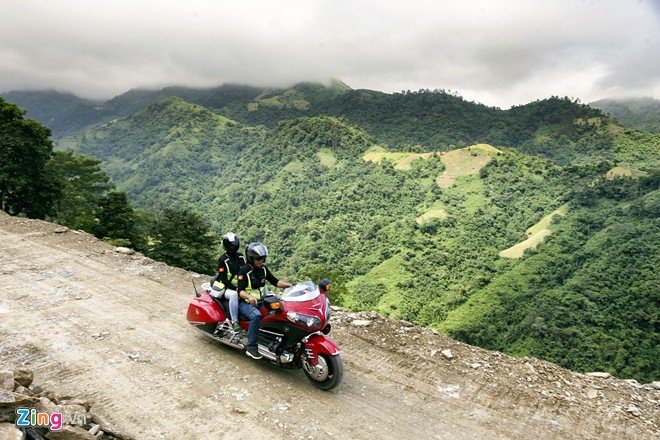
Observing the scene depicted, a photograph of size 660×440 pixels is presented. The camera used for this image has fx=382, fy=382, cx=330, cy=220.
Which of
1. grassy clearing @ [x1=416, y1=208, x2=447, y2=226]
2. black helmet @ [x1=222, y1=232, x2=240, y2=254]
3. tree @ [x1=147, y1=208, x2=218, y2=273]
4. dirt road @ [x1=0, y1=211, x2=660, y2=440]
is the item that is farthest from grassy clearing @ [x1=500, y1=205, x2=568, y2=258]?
black helmet @ [x1=222, y1=232, x2=240, y2=254]

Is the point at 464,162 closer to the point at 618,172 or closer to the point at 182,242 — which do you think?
the point at 618,172

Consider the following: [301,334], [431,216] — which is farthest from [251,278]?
[431,216]

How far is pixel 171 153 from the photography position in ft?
475

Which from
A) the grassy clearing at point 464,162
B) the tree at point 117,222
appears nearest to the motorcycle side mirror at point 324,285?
the tree at point 117,222

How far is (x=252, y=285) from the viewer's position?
5668 mm

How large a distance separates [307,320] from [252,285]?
1147 mm

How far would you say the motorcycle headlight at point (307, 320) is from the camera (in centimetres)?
498

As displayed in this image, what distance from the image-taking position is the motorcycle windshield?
16.8ft

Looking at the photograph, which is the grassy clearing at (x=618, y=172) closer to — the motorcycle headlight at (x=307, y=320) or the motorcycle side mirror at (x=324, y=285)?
the motorcycle side mirror at (x=324, y=285)

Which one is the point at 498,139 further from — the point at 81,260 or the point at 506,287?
the point at 81,260

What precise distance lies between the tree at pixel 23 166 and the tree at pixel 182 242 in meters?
5.74

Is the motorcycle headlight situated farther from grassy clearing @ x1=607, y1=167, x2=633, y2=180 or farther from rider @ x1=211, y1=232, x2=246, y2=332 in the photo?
grassy clearing @ x1=607, y1=167, x2=633, y2=180

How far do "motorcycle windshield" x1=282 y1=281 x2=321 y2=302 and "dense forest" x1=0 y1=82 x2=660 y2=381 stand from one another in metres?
16.1

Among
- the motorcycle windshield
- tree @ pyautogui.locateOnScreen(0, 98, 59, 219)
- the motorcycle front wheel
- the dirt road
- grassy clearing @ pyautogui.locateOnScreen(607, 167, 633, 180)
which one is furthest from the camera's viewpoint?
grassy clearing @ pyautogui.locateOnScreen(607, 167, 633, 180)
